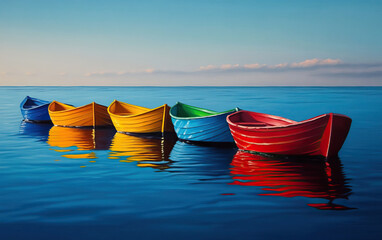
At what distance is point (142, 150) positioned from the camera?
51.0 ft

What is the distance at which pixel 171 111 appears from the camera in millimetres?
19125

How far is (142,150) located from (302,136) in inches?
257

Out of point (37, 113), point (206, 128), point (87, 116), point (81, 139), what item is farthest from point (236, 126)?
point (37, 113)

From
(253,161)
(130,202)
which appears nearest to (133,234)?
(130,202)

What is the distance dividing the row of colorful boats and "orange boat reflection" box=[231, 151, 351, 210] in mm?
536

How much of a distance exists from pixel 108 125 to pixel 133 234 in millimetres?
18384

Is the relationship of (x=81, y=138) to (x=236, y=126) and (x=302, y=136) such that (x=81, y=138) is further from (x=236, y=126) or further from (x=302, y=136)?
(x=302, y=136)

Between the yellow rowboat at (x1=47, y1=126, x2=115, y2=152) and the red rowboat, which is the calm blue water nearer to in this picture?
the red rowboat

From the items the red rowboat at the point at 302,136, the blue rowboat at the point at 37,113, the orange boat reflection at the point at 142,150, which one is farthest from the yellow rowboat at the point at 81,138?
the red rowboat at the point at 302,136

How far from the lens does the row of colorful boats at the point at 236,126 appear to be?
11.8 m

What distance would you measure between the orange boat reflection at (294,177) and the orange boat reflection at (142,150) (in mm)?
2642

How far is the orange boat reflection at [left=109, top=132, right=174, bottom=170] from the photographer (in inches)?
513

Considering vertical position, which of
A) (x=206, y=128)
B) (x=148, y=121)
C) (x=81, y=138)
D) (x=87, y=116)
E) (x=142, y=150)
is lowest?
(x=81, y=138)

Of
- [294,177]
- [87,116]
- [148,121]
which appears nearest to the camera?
[294,177]
